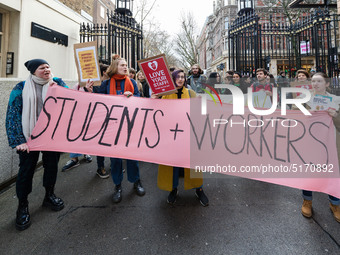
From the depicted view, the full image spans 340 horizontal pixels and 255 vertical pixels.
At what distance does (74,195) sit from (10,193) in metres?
1.07

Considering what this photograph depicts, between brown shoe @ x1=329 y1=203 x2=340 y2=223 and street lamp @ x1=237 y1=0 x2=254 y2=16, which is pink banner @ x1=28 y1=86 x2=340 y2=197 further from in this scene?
street lamp @ x1=237 y1=0 x2=254 y2=16

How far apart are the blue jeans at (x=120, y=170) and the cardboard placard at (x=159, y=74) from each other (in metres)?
1.18

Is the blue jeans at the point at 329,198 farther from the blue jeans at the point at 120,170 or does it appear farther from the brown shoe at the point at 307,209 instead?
the blue jeans at the point at 120,170

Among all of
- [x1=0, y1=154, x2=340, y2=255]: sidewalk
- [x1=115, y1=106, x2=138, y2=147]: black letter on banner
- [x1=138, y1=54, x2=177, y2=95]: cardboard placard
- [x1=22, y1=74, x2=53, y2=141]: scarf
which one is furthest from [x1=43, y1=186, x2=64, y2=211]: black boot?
[x1=138, y1=54, x2=177, y2=95]: cardboard placard

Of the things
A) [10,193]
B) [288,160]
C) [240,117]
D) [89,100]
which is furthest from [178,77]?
[10,193]

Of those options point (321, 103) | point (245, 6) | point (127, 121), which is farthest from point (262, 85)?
point (245, 6)

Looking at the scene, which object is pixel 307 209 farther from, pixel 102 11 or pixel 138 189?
pixel 102 11

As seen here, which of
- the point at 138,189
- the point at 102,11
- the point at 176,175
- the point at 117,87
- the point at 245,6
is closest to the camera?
the point at 176,175

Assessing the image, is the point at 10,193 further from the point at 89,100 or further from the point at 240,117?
the point at 240,117

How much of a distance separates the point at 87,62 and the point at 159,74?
102cm

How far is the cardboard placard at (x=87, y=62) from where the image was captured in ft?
8.56

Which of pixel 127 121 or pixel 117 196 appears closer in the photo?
pixel 127 121

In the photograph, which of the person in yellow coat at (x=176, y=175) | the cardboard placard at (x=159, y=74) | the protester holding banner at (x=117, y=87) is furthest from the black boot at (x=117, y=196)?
the cardboard placard at (x=159, y=74)

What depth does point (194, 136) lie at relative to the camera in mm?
2385
